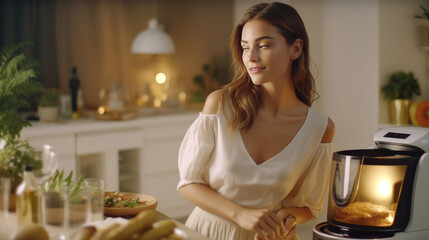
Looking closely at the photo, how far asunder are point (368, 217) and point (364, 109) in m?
2.14

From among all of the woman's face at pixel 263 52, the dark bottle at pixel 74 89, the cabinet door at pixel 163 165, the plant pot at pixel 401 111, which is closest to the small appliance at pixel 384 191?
the woman's face at pixel 263 52

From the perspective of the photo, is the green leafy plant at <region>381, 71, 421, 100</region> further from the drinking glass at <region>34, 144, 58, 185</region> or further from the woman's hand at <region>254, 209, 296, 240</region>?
the drinking glass at <region>34, 144, 58, 185</region>

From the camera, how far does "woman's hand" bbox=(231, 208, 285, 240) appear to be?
1771 millimetres

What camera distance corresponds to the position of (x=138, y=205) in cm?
177

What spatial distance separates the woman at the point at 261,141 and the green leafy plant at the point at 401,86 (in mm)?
1808

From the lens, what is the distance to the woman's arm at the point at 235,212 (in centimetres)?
178

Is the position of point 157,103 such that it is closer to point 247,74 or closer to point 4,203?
point 247,74

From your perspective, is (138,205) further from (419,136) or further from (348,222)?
(419,136)

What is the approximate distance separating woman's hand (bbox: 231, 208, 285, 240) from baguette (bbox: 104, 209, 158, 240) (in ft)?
1.89

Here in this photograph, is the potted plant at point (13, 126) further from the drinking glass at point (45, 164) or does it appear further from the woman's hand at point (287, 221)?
the woman's hand at point (287, 221)

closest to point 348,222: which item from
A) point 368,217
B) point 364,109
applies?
point 368,217

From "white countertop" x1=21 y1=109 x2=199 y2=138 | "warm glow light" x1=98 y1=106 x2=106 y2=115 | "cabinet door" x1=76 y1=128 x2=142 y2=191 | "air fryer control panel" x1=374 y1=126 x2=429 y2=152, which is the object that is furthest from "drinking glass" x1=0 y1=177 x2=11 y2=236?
"warm glow light" x1=98 y1=106 x2=106 y2=115

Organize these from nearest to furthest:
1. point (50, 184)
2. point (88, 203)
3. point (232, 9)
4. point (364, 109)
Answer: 1. point (88, 203)
2. point (50, 184)
3. point (364, 109)
4. point (232, 9)

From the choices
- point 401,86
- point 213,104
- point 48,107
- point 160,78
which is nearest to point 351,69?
point 401,86
